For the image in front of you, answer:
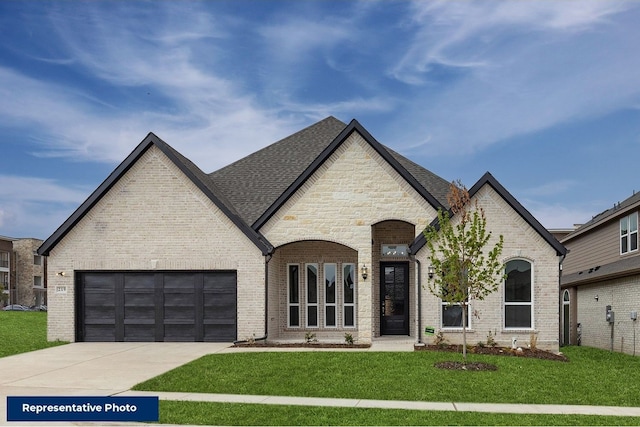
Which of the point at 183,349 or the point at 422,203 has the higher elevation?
the point at 422,203

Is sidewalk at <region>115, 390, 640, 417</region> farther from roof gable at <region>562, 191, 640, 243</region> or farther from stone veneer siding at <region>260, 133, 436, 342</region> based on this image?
roof gable at <region>562, 191, 640, 243</region>

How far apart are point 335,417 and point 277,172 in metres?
16.7

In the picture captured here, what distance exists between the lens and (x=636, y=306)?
23.1 m

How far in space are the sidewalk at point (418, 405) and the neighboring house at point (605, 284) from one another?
38.7 ft

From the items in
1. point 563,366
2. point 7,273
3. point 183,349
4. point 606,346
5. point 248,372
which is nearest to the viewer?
point 248,372

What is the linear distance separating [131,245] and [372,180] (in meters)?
8.49

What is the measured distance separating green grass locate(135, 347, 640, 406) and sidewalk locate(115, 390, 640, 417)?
15.9 inches

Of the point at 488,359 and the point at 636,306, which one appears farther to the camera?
the point at 636,306

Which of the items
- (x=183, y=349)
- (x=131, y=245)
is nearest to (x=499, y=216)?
(x=183, y=349)

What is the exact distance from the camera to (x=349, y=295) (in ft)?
80.9

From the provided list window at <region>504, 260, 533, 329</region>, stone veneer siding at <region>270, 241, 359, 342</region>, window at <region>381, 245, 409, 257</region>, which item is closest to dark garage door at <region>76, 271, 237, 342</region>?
stone veneer siding at <region>270, 241, 359, 342</region>

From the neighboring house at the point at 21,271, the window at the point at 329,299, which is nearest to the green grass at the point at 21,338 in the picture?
the window at the point at 329,299

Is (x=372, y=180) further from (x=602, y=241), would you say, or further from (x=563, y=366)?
(x=602, y=241)

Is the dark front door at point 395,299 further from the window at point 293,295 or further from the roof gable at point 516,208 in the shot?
the roof gable at point 516,208
